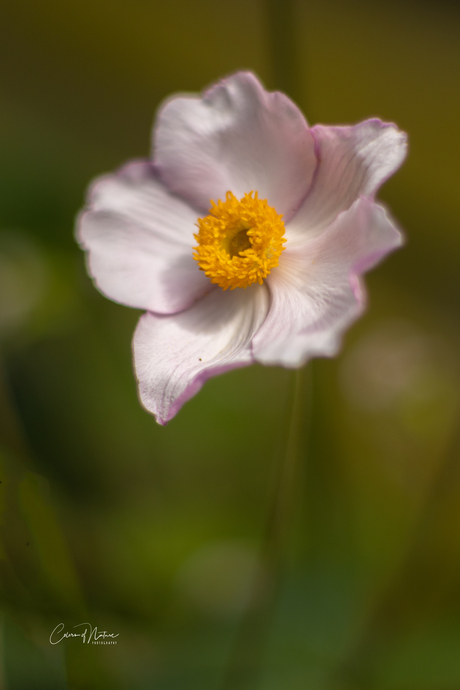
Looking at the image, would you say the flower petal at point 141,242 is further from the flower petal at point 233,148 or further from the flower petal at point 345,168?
the flower petal at point 345,168

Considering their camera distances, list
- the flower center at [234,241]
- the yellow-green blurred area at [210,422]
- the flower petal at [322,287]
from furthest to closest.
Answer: the yellow-green blurred area at [210,422] → the flower center at [234,241] → the flower petal at [322,287]

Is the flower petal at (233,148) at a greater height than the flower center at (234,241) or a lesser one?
greater

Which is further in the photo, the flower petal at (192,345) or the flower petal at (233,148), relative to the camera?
the flower petal at (233,148)

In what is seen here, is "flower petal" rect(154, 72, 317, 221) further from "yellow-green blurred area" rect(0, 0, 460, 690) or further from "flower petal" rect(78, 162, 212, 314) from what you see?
"yellow-green blurred area" rect(0, 0, 460, 690)

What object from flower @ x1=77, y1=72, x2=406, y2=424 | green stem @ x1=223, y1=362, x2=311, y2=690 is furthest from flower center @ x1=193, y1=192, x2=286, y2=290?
green stem @ x1=223, y1=362, x2=311, y2=690

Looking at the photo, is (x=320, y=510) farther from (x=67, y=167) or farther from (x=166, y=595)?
(x=67, y=167)

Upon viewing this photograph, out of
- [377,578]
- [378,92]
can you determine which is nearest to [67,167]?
[378,92]

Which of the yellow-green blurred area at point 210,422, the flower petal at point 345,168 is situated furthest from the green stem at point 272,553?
the flower petal at point 345,168

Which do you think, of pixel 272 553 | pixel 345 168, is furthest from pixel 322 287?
pixel 272 553
